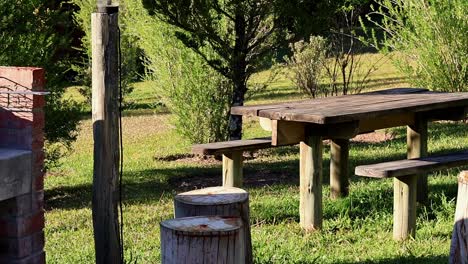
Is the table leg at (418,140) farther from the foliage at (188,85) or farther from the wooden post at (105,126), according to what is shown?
the foliage at (188,85)

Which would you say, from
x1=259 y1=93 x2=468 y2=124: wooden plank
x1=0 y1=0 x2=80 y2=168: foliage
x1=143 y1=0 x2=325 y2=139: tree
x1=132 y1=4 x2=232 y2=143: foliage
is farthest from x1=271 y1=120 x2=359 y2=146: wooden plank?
x1=132 y1=4 x2=232 y2=143: foliage

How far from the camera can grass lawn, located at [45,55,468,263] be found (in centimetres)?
621

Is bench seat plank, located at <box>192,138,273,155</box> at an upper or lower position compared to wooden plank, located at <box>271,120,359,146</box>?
lower

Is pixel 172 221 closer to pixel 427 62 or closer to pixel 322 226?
pixel 322 226

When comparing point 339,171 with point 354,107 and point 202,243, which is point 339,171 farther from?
point 202,243

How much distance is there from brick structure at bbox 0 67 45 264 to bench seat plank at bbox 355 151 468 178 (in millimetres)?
2613

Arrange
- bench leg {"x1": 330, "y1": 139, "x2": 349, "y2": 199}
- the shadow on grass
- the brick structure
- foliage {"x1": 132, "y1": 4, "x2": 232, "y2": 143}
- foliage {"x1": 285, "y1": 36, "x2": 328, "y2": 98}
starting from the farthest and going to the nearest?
foliage {"x1": 285, "y1": 36, "x2": 328, "y2": 98} < foliage {"x1": 132, "y1": 4, "x2": 232, "y2": 143} < bench leg {"x1": 330, "y1": 139, "x2": 349, "y2": 199} < the shadow on grass < the brick structure

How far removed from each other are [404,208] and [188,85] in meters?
6.16

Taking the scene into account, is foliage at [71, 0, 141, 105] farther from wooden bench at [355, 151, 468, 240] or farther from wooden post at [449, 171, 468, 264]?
wooden post at [449, 171, 468, 264]

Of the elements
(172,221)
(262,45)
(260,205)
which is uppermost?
(262,45)

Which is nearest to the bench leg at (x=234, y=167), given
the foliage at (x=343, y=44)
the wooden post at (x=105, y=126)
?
the wooden post at (x=105, y=126)

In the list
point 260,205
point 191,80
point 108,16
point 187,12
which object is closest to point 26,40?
point 187,12

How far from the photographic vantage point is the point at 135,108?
19203mm

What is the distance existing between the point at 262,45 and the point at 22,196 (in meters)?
7.26
